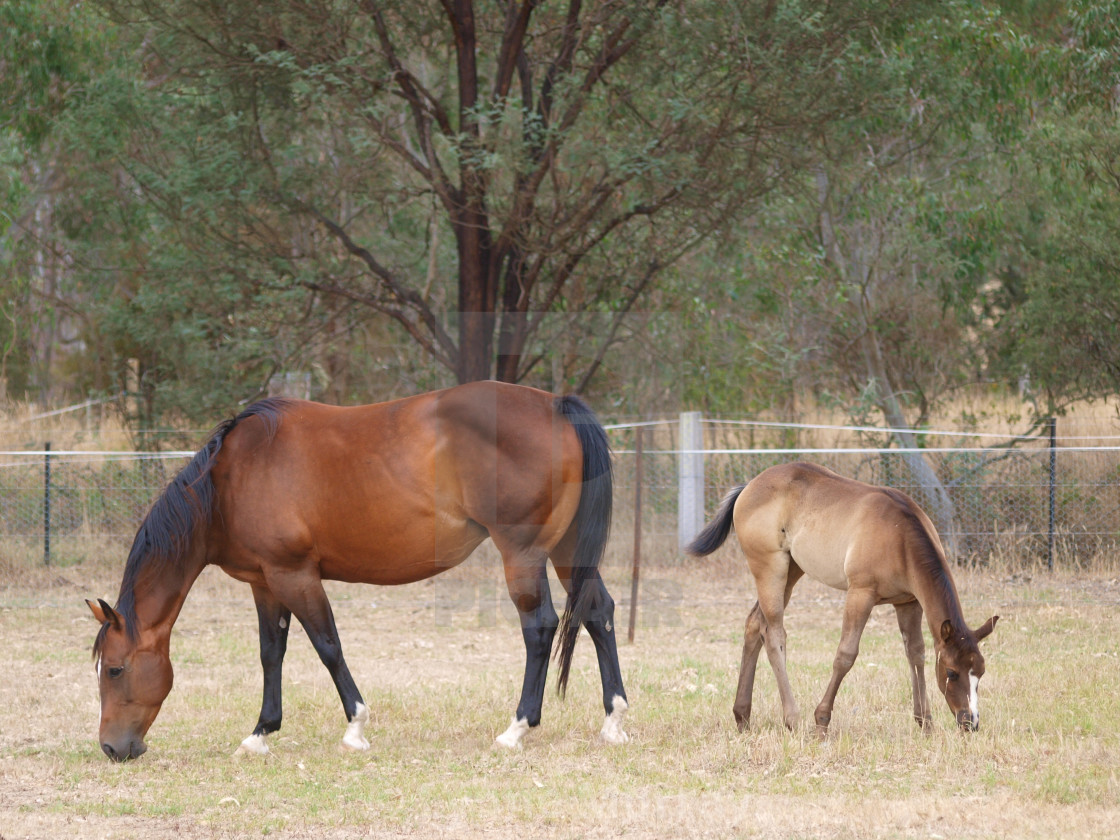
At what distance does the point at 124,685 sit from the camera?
17.9 ft

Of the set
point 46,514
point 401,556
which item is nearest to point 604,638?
point 401,556

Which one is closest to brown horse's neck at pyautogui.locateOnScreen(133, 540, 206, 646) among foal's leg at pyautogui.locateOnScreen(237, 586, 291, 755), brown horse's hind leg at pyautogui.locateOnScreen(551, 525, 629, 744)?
foal's leg at pyautogui.locateOnScreen(237, 586, 291, 755)

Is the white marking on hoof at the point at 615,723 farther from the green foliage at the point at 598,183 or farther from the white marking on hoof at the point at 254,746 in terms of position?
the green foliage at the point at 598,183

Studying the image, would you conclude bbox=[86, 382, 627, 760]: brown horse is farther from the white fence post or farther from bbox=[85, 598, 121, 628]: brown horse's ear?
the white fence post

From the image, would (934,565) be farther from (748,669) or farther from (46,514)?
(46,514)

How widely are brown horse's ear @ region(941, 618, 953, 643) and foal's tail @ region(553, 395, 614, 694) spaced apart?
168 cm

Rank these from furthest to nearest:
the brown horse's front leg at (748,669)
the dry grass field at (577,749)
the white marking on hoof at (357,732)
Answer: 1. the brown horse's front leg at (748,669)
2. the white marking on hoof at (357,732)
3. the dry grass field at (577,749)

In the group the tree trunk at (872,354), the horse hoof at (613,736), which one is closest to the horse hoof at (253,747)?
the horse hoof at (613,736)

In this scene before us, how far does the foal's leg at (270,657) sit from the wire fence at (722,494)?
5.11 m

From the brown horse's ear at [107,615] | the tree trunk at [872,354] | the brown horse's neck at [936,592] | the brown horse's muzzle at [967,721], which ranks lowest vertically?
the brown horse's muzzle at [967,721]

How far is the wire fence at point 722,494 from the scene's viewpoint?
1102 cm

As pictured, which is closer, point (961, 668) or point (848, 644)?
point (961, 668)

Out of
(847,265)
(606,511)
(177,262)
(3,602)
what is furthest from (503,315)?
(606,511)

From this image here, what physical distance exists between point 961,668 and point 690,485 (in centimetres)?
656
